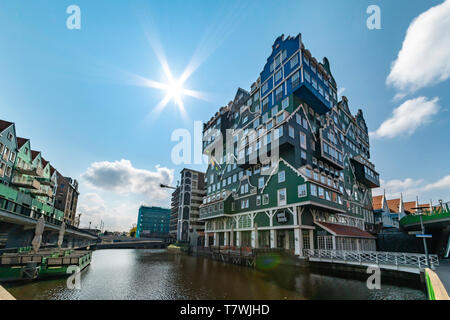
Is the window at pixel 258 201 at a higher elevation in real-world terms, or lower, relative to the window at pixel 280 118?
lower

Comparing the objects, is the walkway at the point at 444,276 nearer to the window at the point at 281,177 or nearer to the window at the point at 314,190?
the window at the point at 314,190

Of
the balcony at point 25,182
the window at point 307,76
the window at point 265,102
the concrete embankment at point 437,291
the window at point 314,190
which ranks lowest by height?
the concrete embankment at point 437,291

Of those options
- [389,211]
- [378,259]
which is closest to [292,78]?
[378,259]

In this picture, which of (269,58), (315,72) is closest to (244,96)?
(269,58)

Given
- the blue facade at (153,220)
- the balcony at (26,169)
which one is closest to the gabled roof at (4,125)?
the balcony at (26,169)

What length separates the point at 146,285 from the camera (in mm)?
19438

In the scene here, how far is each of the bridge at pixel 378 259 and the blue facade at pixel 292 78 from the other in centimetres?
2559

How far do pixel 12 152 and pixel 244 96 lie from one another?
49.0 metres

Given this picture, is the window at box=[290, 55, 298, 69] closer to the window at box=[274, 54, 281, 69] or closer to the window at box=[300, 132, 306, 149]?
the window at box=[274, 54, 281, 69]

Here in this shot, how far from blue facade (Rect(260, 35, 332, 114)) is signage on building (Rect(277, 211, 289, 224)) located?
20464 millimetres

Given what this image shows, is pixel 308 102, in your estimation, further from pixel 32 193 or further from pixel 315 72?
pixel 32 193

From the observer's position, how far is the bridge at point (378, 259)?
817 inches

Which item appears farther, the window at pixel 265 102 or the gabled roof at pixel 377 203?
the gabled roof at pixel 377 203
